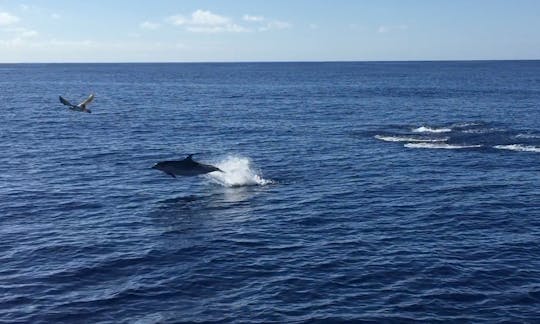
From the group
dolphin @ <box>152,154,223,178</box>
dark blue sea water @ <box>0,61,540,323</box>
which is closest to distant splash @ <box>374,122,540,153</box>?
dark blue sea water @ <box>0,61,540,323</box>

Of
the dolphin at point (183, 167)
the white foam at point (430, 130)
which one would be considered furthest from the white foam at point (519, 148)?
the dolphin at point (183, 167)

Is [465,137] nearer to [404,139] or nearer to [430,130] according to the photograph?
[404,139]

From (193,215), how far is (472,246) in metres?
19.8

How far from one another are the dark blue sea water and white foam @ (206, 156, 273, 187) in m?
0.21

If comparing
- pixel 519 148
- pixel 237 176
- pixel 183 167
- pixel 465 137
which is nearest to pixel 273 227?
pixel 183 167

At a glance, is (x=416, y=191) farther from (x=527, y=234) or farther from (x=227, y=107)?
(x=227, y=107)

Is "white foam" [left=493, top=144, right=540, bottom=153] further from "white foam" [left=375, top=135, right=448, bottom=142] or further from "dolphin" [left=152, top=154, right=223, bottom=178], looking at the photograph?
"dolphin" [left=152, top=154, right=223, bottom=178]

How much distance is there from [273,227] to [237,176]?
14.3 m

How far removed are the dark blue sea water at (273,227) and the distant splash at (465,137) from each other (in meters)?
0.40

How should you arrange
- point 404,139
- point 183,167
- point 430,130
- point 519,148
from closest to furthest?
point 183,167, point 519,148, point 404,139, point 430,130

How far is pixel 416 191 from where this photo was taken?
5162 cm

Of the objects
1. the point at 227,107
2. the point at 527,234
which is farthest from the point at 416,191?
the point at 227,107

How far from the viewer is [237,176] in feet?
180

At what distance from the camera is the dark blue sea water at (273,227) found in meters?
29.2
